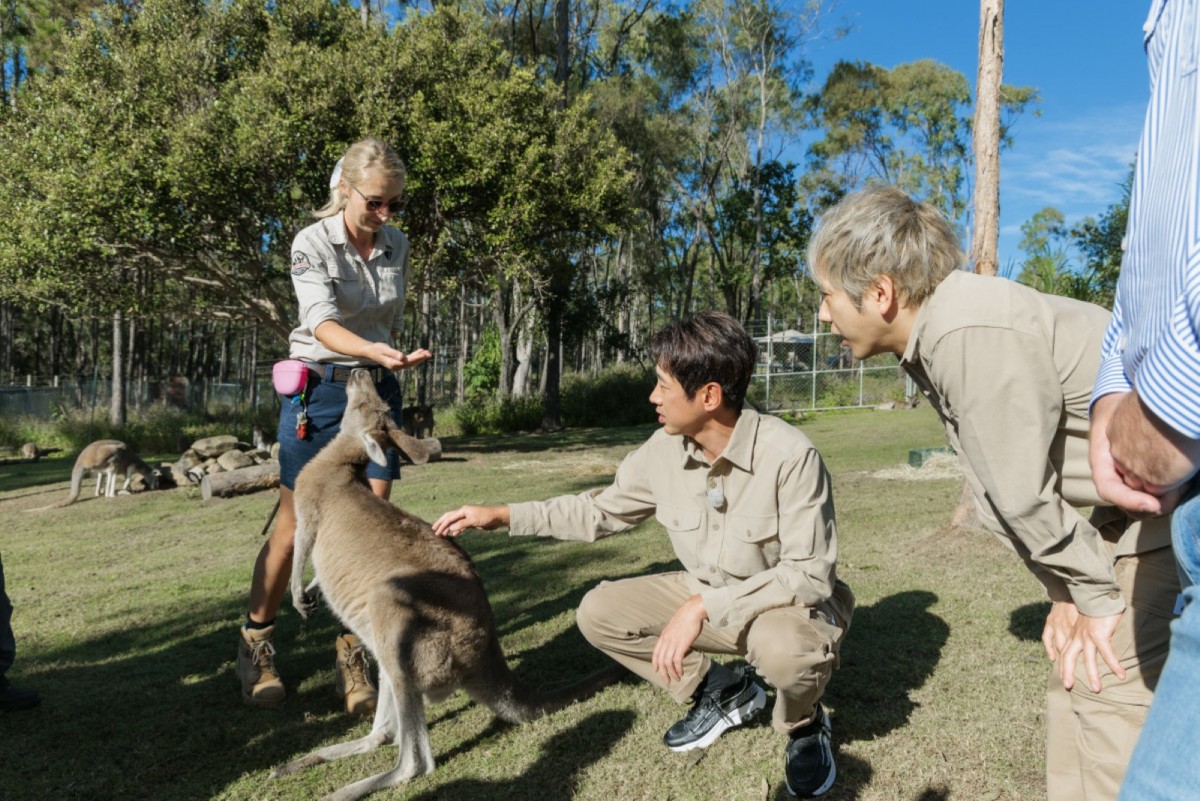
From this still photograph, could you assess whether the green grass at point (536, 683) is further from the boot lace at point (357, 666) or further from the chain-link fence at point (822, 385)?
the chain-link fence at point (822, 385)

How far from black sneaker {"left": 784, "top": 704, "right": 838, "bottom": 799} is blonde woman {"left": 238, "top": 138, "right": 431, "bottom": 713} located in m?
1.64

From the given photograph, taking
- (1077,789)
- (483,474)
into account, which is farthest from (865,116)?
(1077,789)

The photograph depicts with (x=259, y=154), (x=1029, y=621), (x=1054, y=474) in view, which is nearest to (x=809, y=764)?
(x=1054, y=474)

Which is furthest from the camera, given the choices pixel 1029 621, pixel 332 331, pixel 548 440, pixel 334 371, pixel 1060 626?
pixel 548 440

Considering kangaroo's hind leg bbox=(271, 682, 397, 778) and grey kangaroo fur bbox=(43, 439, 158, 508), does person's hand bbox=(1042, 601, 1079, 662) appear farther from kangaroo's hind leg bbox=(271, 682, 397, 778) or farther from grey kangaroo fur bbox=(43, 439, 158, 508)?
grey kangaroo fur bbox=(43, 439, 158, 508)

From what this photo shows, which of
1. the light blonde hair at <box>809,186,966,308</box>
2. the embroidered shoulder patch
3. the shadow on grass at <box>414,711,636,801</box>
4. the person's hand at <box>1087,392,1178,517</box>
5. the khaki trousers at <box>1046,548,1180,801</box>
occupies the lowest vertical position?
the shadow on grass at <box>414,711,636,801</box>

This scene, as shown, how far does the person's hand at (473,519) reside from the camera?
2992 mm

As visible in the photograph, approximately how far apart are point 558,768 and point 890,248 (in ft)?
6.53

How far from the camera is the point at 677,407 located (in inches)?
114

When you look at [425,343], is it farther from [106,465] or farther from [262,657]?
[262,657]

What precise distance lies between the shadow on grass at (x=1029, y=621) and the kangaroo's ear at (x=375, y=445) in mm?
2909

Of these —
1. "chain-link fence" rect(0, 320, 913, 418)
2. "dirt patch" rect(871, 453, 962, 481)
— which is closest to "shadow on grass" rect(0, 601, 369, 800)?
"dirt patch" rect(871, 453, 962, 481)

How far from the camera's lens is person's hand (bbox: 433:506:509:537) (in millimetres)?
2992

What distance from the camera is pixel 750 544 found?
286 centimetres
